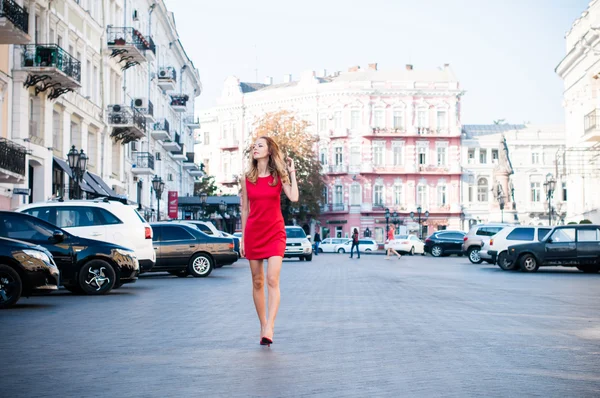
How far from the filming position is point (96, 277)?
1925 cm

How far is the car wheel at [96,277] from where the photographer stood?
751 inches

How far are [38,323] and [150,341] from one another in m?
3.05

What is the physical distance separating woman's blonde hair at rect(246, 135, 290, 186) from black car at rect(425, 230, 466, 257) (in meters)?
49.3

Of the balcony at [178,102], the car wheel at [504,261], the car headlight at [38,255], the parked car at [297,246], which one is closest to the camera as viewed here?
the car headlight at [38,255]

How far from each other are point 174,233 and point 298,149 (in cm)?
6091

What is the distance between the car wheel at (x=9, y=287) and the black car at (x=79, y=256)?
7.26 ft

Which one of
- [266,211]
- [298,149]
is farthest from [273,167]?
[298,149]

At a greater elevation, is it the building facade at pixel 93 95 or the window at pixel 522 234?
Answer: the building facade at pixel 93 95

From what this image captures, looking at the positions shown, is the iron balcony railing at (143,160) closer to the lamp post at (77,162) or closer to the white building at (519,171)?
the lamp post at (77,162)

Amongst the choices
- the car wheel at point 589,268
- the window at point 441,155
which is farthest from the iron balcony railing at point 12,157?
the window at point 441,155

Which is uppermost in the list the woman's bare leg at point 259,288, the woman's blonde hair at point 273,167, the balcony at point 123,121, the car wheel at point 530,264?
the balcony at point 123,121

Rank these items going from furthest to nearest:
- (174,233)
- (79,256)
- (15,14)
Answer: (15,14), (174,233), (79,256)

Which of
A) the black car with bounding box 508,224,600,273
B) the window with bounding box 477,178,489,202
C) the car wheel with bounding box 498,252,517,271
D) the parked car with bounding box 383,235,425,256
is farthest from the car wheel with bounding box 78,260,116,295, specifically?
the window with bounding box 477,178,489,202

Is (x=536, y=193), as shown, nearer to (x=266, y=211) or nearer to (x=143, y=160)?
(x=143, y=160)
